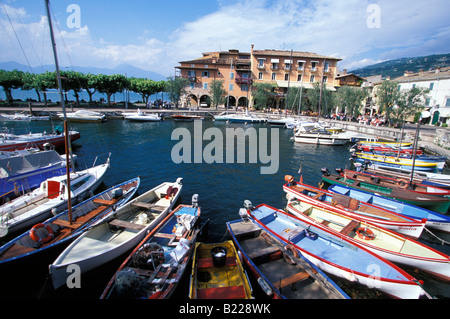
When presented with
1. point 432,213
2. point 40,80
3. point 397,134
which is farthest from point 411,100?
point 40,80

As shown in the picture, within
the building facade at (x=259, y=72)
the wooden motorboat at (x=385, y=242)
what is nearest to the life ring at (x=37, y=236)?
the wooden motorboat at (x=385, y=242)

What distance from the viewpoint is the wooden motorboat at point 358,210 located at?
1133 cm

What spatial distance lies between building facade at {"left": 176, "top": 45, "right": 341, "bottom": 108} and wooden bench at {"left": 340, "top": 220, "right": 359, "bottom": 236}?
59955 millimetres

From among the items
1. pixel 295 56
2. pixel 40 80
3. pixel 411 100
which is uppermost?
pixel 295 56

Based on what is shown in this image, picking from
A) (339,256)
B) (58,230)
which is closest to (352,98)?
(339,256)

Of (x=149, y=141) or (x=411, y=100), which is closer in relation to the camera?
(x=149, y=141)

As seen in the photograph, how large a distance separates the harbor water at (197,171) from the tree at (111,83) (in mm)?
18497

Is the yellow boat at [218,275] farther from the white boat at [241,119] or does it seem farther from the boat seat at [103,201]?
the white boat at [241,119]

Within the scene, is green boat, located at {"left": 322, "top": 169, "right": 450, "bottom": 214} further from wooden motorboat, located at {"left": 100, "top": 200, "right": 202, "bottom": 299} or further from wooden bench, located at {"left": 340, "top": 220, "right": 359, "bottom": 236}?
wooden motorboat, located at {"left": 100, "top": 200, "right": 202, "bottom": 299}

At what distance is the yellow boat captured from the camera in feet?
23.6
